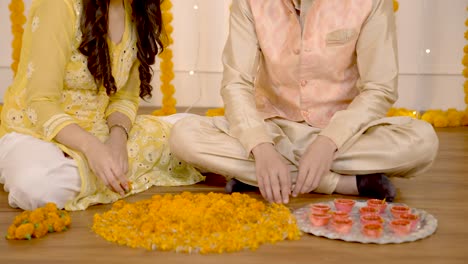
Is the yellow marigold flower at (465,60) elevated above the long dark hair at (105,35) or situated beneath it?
situated beneath

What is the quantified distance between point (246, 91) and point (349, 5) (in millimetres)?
401

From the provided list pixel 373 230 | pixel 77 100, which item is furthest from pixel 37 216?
pixel 373 230

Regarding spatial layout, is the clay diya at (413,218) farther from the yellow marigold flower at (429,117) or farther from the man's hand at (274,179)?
the yellow marigold flower at (429,117)

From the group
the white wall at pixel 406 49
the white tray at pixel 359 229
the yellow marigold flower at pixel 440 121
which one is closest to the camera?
the white tray at pixel 359 229

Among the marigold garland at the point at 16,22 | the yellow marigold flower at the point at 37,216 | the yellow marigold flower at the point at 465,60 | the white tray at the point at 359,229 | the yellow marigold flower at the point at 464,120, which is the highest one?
the marigold garland at the point at 16,22

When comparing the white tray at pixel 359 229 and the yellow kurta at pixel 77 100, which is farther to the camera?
the yellow kurta at pixel 77 100

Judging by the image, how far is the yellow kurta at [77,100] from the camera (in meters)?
2.07

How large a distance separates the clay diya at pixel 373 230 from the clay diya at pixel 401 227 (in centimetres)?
3

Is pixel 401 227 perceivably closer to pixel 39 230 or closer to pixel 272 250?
pixel 272 250

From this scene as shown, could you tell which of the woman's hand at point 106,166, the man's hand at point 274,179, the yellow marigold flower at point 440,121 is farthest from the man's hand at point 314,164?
the yellow marigold flower at point 440,121

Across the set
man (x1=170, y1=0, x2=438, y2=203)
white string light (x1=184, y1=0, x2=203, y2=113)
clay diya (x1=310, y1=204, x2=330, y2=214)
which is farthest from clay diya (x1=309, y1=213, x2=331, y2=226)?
white string light (x1=184, y1=0, x2=203, y2=113)

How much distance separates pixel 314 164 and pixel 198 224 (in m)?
0.38

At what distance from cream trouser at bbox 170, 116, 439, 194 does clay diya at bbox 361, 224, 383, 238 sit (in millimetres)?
406

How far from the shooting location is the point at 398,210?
6.04 feet
